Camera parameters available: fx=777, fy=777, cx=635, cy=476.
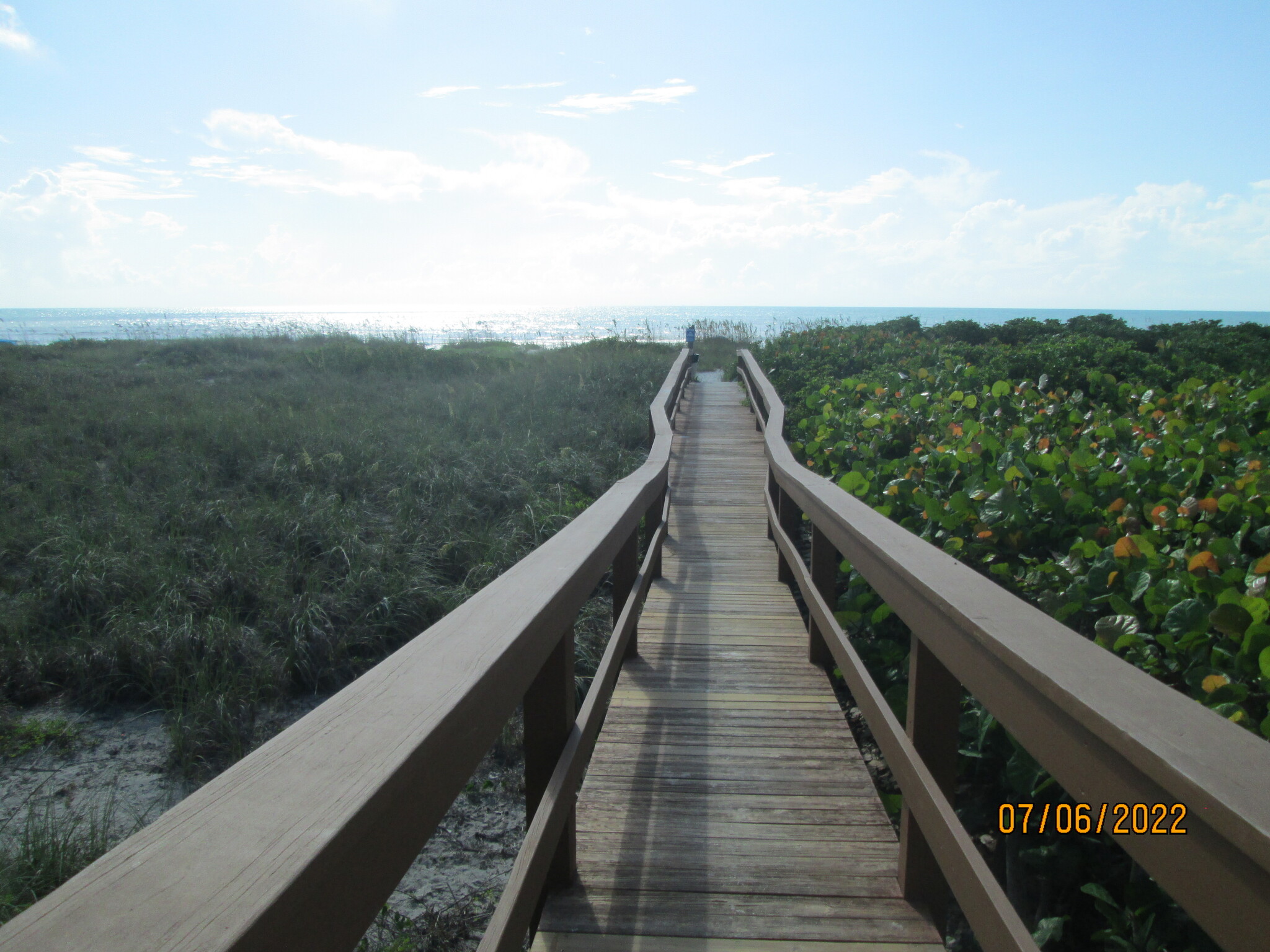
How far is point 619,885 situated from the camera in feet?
7.30

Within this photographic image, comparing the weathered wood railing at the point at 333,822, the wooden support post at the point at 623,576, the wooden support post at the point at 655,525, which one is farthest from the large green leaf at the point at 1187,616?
the wooden support post at the point at 655,525

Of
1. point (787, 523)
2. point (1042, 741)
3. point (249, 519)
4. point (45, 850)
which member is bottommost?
point (45, 850)

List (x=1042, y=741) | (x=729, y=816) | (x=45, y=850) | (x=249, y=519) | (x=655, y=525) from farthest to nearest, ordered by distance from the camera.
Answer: (x=249, y=519)
(x=655, y=525)
(x=45, y=850)
(x=729, y=816)
(x=1042, y=741)

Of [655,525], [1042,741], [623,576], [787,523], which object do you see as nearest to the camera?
[1042,741]

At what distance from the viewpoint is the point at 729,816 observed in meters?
2.58

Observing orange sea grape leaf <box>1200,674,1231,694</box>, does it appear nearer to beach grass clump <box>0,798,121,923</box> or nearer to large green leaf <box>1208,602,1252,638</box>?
large green leaf <box>1208,602,1252,638</box>

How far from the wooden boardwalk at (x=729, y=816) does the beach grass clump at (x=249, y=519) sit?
2.49 meters

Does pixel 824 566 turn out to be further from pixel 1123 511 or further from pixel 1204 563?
pixel 1204 563

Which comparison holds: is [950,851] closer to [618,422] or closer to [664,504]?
[664,504]

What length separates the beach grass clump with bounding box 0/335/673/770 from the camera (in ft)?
16.6

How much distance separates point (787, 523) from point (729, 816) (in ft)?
10.8

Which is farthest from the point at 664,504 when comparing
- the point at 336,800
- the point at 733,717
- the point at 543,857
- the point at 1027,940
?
the point at 336,800

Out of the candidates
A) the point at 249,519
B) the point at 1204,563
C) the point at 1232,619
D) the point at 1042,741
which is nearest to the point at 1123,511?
the point at 1204,563

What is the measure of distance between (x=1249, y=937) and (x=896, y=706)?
2424 millimetres
